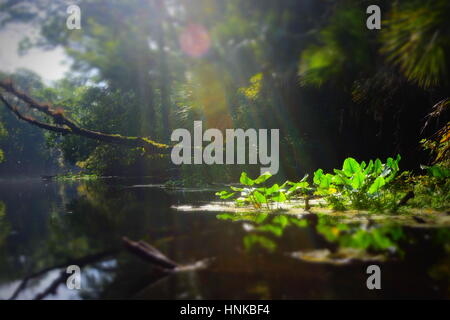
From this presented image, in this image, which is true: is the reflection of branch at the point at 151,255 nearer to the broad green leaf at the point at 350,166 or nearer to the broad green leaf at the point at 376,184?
the broad green leaf at the point at 376,184

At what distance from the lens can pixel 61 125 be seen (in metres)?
9.20

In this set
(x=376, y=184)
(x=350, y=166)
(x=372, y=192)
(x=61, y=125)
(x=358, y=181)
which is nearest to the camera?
(x=376, y=184)

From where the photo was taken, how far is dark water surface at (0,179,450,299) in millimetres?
2420

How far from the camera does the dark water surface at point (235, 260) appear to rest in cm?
242

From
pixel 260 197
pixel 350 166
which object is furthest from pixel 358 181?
pixel 260 197

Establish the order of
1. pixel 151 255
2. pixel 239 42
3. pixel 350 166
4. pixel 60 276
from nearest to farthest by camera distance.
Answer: pixel 60 276
pixel 151 255
pixel 239 42
pixel 350 166

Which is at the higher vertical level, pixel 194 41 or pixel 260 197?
pixel 194 41

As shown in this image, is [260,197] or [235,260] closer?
[235,260]

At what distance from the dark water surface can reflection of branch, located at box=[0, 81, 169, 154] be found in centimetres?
301

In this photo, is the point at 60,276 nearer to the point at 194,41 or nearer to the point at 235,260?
the point at 235,260

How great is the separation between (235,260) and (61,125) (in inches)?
296

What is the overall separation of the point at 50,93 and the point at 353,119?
48429 mm

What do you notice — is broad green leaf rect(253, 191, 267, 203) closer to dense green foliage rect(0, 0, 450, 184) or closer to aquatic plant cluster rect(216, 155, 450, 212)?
aquatic plant cluster rect(216, 155, 450, 212)

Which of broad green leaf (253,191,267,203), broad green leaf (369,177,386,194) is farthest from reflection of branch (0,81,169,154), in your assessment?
broad green leaf (369,177,386,194)
